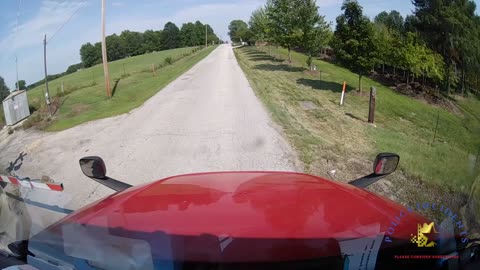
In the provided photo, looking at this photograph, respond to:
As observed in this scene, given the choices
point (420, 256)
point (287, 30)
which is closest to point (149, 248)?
point (420, 256)

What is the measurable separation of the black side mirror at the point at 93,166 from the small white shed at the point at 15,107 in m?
0.50

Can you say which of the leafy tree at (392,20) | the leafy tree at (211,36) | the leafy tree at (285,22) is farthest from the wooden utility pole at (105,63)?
the leafy tree at (392,20)

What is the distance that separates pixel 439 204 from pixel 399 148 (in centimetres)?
57

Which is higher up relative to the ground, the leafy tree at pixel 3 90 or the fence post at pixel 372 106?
the leafy tree at pixel 3 90

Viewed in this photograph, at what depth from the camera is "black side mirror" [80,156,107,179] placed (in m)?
2.51

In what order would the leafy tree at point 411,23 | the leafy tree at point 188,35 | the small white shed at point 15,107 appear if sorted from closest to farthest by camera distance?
the leafy tree at point 411,23, the small white shed at point 15,107, the leafy tree at point 188,35

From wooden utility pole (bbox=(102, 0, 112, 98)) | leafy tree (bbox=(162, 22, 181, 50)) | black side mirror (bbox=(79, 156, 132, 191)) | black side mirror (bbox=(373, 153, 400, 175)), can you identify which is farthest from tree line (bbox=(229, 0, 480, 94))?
black side mirror (bbox=(79, 156, 132, 191))

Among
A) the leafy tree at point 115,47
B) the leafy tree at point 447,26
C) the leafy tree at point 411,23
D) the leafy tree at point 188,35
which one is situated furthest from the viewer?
the leafy tree at point 188,35

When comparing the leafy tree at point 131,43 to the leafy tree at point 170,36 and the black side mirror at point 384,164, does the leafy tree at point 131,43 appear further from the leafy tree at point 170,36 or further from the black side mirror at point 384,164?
the black side mirror at point 384,164

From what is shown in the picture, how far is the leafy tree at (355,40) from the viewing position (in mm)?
2723

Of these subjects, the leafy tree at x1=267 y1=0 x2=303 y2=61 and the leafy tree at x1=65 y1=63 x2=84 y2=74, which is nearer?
the leafy tree at x1=65 y1=63 x2=84 y2=74

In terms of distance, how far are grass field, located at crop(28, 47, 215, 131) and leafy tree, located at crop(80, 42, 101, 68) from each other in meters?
0.07

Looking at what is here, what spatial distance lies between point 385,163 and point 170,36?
168 cm

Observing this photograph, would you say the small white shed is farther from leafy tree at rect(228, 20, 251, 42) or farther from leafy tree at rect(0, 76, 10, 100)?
leafy tree at rect(228, 20, 251, 42)
